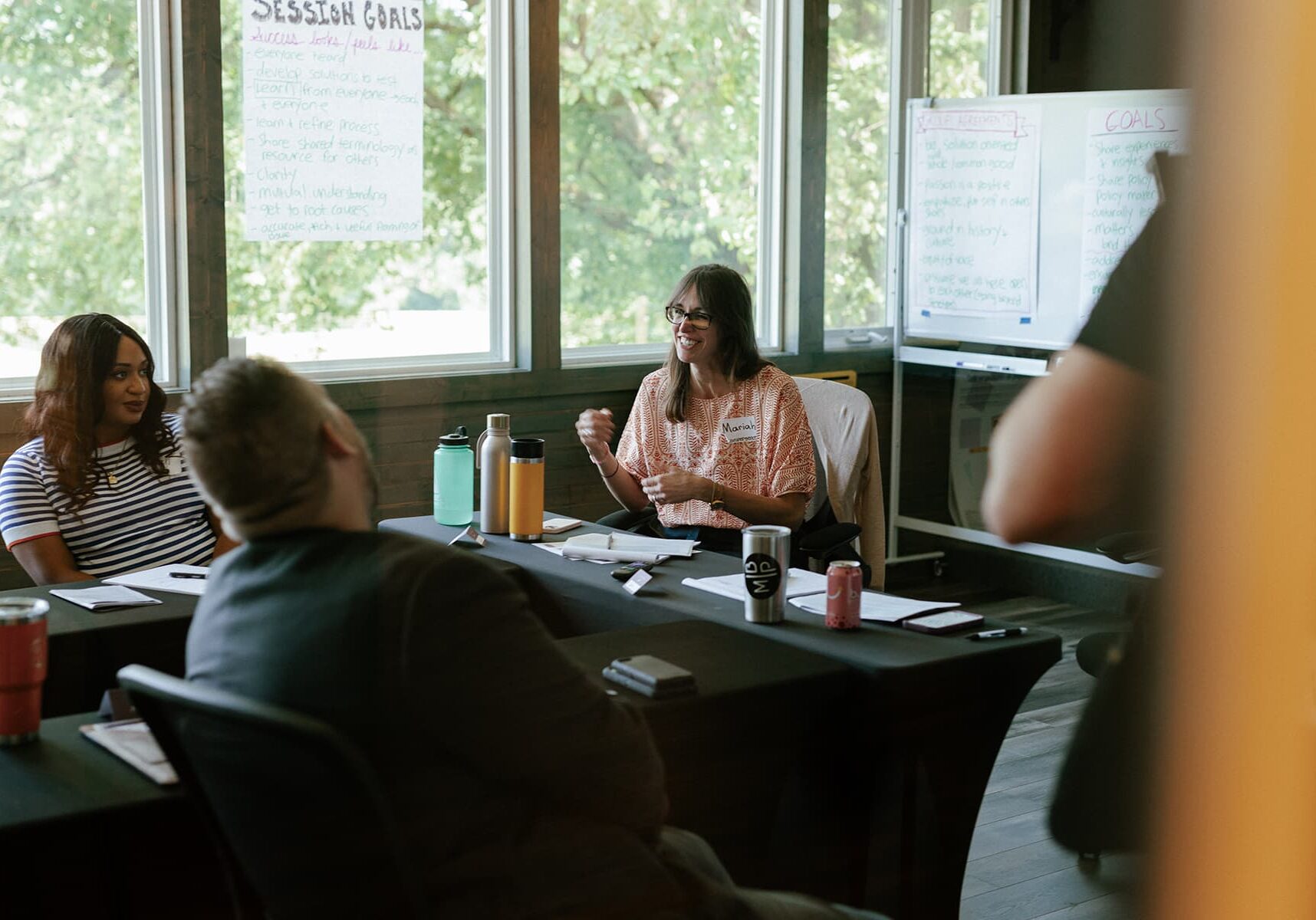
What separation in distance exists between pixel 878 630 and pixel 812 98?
323cm

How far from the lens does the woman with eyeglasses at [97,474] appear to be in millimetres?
2658

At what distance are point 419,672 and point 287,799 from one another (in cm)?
15

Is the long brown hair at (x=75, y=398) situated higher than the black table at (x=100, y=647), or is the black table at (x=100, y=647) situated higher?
the long brown hair at (x=75, y=398)

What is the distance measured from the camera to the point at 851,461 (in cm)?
338

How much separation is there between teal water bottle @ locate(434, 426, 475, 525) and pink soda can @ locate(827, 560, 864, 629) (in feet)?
3.84

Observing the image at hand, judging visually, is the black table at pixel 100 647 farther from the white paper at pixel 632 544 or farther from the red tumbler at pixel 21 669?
the white paper at pixel 632 544

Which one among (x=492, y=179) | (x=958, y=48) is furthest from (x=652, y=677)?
(x=958, y=48)

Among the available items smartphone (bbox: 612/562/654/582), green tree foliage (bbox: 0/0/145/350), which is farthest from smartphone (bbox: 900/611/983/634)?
green tree foliage (bbox: 0/0/145/350)

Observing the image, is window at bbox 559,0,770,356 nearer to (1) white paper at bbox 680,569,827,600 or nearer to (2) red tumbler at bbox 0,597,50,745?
(1) white paper at bbox 680,569,827,600

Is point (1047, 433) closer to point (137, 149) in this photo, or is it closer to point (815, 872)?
point (815, 872)

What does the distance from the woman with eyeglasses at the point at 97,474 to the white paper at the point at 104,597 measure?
315mm

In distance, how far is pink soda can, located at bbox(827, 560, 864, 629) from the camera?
203cm

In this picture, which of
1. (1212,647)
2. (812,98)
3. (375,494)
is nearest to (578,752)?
(375,494)

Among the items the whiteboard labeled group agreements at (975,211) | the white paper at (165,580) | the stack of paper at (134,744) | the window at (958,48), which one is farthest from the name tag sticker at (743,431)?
the window at (958,48)
